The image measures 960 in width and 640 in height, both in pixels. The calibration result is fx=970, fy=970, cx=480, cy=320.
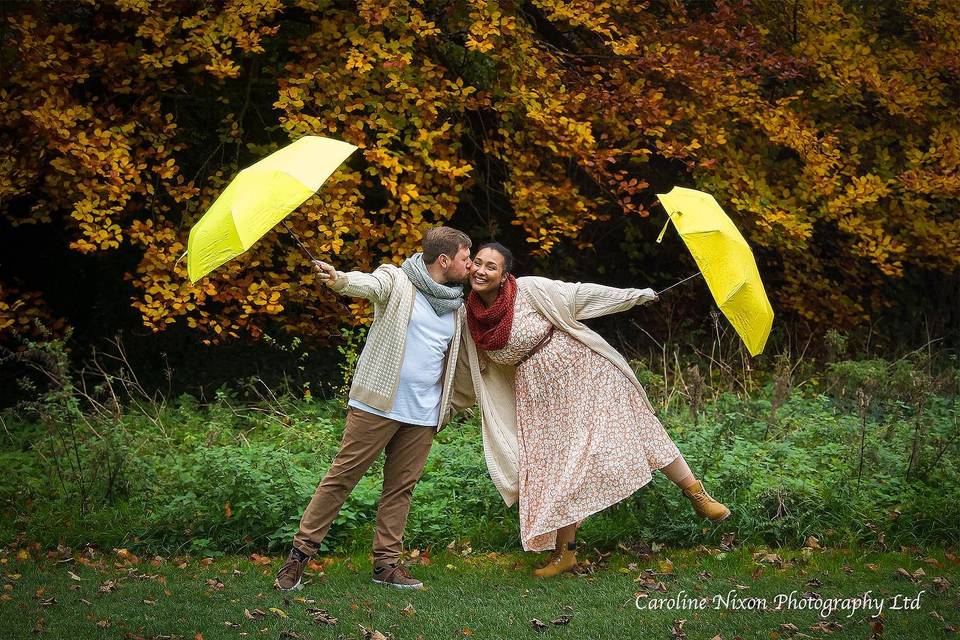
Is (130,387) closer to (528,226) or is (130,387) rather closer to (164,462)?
(164,462)

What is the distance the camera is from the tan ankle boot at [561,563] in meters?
4.81

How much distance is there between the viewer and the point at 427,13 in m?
7.83

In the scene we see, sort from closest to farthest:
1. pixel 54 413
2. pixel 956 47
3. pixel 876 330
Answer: pixel 54 413 → pixel 956 47 → pixel 876 330

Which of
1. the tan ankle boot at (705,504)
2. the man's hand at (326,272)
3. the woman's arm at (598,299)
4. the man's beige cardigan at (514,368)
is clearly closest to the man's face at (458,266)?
the man's beige cardigan at (514,368)

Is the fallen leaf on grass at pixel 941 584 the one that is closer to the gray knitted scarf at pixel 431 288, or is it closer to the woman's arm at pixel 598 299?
the woman's arm at pixel 598 299

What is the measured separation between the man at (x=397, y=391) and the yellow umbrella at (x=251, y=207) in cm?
53

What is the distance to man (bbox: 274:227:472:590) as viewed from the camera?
4.41 m

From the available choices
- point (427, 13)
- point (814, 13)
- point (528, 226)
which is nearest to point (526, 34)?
point (427, 13)

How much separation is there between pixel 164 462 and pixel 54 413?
0.71m

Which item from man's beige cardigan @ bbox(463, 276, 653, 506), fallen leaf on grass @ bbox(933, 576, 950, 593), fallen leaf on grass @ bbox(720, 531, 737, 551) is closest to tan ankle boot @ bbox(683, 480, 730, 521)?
fallen leaf on grass @ bbox(720, 531, 737, 551)

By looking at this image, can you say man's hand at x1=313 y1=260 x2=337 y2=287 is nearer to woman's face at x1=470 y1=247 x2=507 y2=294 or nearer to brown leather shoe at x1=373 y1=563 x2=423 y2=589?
woman's face at x1=470 y1=247 x2=507 y2=294

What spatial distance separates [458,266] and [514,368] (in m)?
0.65

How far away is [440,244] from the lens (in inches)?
178

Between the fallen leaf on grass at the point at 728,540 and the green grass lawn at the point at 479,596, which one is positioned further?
the fallen leaf on grass at the point at 728,540
